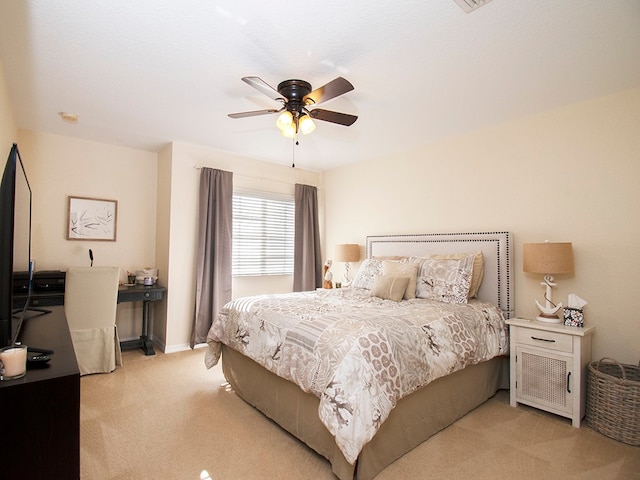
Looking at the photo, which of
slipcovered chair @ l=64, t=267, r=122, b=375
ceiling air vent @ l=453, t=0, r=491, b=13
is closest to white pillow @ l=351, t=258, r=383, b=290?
ceiling air vent @ l=453, t=0, r=491, b=13

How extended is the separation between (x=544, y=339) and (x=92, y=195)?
506 centimetres

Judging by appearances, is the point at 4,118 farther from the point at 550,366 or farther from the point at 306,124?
the point at 550,366

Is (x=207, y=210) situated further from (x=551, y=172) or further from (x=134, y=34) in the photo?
(x=551, y=172)

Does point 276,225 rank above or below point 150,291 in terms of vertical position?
above

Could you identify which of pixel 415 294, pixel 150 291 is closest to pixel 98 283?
pixel 150 291

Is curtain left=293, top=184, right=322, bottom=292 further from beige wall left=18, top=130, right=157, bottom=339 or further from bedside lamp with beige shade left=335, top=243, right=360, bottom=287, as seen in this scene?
beige wall left=18, top=130, right=157, bottom=339

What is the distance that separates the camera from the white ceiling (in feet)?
6.13

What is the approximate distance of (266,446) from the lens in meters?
2.22

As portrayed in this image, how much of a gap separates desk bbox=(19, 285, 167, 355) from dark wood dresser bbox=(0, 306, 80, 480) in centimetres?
264

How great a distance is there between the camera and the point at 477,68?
2.41 meters

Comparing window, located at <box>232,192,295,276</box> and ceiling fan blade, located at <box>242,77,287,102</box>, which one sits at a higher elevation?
ceiling fan blade, located at <box>242,77,287,102</box>

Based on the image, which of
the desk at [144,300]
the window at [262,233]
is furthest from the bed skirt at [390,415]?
the window at [262,233]

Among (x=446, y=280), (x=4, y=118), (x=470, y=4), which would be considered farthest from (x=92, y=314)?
(x=470, y=4)

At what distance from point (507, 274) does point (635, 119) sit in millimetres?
1584
